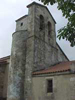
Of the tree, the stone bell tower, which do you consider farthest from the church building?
the tree

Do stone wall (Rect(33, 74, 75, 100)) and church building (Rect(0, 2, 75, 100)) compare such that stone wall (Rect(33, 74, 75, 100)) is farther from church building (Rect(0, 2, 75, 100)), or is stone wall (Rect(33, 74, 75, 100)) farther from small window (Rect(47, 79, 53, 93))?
small window (Rect(47, 79, 53, 93))

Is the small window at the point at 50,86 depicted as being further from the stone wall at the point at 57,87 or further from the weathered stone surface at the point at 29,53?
the weathered stone surface at the point at 29,53

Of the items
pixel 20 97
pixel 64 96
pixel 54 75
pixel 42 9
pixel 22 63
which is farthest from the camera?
pixel 42 9

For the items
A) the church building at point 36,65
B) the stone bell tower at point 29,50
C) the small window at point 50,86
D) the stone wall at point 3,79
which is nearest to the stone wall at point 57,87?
the church building at point 36,65

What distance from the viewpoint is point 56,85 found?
40.6ft

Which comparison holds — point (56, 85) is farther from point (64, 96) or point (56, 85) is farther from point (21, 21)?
point (21, 21)

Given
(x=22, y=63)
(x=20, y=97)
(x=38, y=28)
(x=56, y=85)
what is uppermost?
(x=38, y=28)

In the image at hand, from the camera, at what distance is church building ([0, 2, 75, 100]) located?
12239mm

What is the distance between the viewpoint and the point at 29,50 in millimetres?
15172

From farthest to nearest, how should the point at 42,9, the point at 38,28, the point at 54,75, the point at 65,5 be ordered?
1. the point at 42,9
2. the point at 38,28
3. the point at 54,75
4. the point at 65,5

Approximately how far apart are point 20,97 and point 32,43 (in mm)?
4762

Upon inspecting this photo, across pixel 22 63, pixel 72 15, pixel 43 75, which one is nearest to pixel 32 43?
pixel 22 63

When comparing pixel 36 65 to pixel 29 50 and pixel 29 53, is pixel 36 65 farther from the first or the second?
pixel 29 50

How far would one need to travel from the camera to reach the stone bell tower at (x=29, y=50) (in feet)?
46.4
